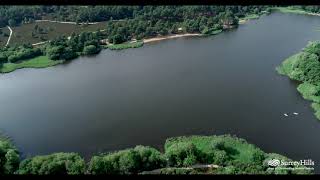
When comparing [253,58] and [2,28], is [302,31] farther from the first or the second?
[2,28]

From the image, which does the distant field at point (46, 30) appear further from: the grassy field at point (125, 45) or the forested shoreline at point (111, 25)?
the grassy field at point (125, 45)

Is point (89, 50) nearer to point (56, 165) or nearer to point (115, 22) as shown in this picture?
point (115, 22)

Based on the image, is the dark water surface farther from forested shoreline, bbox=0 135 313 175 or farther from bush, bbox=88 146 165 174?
bush, bbox=88 146 165 174

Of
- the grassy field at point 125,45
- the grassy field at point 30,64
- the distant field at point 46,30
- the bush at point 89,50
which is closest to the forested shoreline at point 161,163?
the grassy field at point 30,64

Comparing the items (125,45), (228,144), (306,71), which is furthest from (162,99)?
(125,45)

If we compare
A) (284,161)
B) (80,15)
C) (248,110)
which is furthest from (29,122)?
(80,15)

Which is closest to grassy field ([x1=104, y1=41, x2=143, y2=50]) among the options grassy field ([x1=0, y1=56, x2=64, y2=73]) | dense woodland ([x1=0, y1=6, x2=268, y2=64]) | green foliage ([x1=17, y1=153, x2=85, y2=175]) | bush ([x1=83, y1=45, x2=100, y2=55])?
dense woodland ([x1=0, y1=6, x2=268, y2=64])
